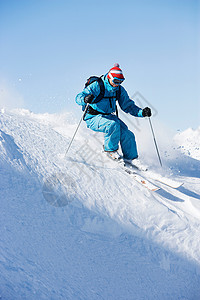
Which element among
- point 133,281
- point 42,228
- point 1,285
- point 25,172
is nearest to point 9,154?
point 25,172

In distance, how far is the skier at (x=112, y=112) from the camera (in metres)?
5.07

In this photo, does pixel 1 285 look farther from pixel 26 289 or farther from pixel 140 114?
pixel 140 114

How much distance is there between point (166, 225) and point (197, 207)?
96cm

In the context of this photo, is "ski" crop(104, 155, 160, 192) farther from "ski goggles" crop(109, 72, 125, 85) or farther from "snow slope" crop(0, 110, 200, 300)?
"ski goggles" crop(109, 72, 125, 85)

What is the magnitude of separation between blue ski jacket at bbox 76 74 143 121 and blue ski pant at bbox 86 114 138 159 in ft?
0.61

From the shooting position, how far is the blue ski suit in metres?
5.14

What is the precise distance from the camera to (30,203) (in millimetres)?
3084

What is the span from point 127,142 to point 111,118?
61 centimetres

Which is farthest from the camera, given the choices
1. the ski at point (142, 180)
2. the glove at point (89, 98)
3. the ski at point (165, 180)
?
the glove at point (89, 98)

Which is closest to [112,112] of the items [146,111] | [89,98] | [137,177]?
[146,111]

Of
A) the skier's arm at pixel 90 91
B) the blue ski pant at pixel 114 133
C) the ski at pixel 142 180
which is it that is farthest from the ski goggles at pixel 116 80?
the ski at pixel 142 180

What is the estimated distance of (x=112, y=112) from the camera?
220 inches

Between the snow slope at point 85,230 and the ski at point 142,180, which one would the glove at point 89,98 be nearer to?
the snow slope at point 85,230

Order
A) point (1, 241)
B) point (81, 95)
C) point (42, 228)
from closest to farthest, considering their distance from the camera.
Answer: point (1, 241) → point (42, 228) → point (81, 95)
